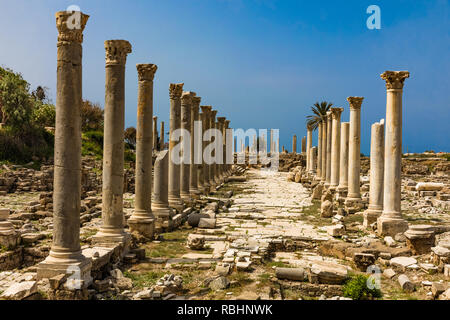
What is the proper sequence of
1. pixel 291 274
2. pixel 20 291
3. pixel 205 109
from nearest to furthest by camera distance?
pixel 20 291
pixel 291 274
pixel 205 109

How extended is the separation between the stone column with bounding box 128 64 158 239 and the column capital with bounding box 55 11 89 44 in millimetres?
5052

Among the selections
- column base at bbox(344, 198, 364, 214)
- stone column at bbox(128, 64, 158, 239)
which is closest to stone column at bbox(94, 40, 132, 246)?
stone column at bbox(128, 64, 158, 239)

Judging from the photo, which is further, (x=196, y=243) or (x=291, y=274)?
(x=196, y=243)

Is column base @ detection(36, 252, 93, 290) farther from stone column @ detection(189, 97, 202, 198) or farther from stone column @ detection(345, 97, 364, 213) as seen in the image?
stone column @ detection(345, 97, 364, 213)

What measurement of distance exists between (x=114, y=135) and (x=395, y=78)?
8.98 m

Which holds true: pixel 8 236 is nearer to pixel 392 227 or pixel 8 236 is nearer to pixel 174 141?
pixel 174 141

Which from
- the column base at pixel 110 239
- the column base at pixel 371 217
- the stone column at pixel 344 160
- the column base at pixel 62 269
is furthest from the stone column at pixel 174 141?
the stone column at pixel 344 160

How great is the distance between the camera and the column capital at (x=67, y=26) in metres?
7.93

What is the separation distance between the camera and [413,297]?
26.6 feet

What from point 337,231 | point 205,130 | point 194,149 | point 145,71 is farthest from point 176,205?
point 205,130

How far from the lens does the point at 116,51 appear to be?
1084cm

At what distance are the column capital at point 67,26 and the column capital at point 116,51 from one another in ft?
9.05

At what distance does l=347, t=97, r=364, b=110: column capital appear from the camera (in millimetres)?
20172
